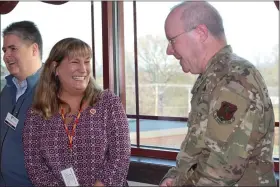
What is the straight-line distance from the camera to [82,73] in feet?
7.16

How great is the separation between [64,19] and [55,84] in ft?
4.12

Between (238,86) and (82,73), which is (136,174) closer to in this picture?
(82,73)

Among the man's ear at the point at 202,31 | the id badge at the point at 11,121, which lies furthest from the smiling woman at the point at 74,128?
the man's ear at the point at 202,31

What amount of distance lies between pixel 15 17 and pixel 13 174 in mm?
1913

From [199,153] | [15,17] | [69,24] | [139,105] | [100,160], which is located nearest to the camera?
[199,153]

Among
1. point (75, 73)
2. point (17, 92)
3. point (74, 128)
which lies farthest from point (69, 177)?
point (17, 92)

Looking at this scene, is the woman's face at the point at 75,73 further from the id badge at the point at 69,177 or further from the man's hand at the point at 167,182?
the man's hand at the point at 167,182

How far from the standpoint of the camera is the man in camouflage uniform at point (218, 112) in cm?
128

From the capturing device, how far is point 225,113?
4.19 feet

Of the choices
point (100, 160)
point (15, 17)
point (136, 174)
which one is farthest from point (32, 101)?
point (15, 17)

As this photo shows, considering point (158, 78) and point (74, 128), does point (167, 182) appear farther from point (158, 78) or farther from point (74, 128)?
point (158, 78)

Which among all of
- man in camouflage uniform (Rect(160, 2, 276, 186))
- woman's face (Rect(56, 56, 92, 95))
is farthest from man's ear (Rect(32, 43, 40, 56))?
man in camouflage uniform (Rect(160, 2, 276, 186))

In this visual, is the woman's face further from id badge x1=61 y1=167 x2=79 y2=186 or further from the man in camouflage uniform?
the man in camouflage uniform

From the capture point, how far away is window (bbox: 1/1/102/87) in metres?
3.20
